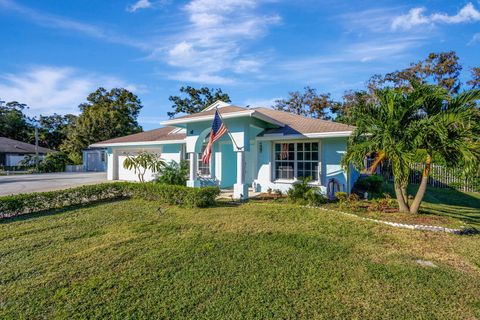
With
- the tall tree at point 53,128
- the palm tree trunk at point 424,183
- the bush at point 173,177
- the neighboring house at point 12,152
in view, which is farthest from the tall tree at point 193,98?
the palm tree trunk at point 424,183

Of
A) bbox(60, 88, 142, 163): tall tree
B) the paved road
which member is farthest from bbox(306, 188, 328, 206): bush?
bbox(60, 88, 142, 163): tall tree

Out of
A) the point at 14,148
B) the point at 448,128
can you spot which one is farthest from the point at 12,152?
the point at 448,128

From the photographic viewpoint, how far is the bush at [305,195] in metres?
10.8

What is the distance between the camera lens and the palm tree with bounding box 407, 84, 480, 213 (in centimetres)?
774

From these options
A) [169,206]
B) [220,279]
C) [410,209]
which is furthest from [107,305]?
[410,209]

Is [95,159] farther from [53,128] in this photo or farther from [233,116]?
[233,116]

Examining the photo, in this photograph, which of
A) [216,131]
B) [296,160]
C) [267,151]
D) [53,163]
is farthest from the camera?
[53,163]

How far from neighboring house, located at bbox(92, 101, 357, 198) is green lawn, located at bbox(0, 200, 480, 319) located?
4.19 m

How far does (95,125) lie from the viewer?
35.3 m

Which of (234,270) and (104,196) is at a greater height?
(104,196)

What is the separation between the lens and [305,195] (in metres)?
10.8

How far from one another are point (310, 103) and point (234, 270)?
35828mm

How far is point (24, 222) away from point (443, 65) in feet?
123

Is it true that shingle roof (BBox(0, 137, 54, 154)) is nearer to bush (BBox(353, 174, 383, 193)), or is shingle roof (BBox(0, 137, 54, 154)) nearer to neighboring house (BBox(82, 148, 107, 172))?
neighboring house (BBox(82, 148, 107, 172))
